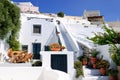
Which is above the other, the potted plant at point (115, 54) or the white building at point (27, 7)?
the white building at point (27, 7)

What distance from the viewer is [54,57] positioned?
17438 mm

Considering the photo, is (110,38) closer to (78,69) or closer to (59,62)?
(78,69)

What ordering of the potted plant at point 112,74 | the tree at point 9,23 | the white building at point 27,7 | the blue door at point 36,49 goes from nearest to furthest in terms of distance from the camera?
the potted plant at point 112,74 < the tree at point 9,23 < the blue door at point 36,49 < the white building at point 27,7

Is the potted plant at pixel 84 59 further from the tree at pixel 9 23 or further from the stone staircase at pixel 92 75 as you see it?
the tree at pixel 9 23

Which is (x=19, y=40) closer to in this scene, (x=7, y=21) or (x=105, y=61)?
(x=7, y=21)

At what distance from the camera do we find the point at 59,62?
17531 mm

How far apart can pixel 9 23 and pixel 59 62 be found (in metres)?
6.15

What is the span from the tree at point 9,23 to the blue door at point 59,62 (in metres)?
5.42

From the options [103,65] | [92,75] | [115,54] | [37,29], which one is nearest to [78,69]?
[92,75]

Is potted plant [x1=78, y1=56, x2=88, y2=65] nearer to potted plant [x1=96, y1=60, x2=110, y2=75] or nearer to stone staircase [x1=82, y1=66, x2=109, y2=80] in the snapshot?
potted plant [x1=96, y1=60, x2=110, y2=75]

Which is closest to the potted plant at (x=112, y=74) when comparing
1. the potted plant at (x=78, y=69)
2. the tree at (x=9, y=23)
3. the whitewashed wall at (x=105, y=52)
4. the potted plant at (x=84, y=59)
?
the whitewashed wall at (x=105, y=52)

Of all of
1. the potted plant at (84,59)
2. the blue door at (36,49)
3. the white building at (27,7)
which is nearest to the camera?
the potted plant at (84,59)

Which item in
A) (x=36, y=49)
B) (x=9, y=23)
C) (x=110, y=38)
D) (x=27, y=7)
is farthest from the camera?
(x=27, y=7)

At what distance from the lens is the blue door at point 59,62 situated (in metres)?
17.3
